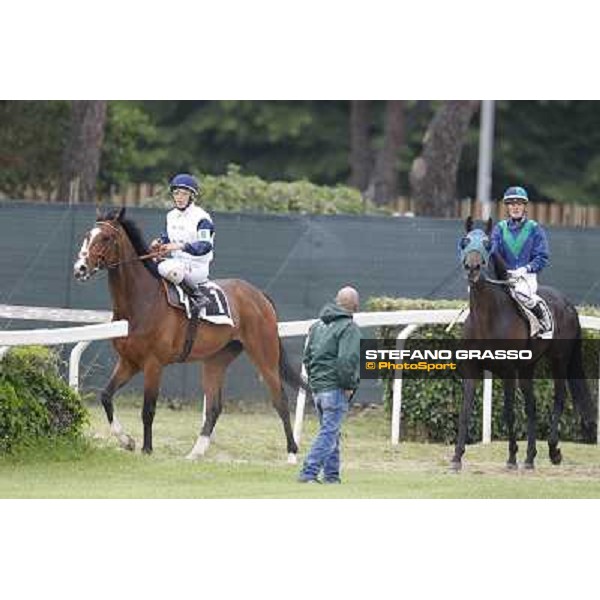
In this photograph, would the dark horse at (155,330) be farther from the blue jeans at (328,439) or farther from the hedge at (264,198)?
the hedge at (264,198)

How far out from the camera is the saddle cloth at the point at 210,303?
58.9 ft

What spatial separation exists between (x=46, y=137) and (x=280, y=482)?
54.4 ft

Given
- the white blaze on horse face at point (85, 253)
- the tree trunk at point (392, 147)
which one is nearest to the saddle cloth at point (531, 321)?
the white blaze on horse face at point (85, 253)

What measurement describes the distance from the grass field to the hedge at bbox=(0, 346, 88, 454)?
8.2 inches

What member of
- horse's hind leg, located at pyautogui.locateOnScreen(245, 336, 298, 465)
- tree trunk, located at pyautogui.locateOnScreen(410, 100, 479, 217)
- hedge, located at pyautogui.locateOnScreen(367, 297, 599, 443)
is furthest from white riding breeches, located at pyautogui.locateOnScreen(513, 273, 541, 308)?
tree trunk, located at pyautogui.locateOnScreen(410, 100, 479, 217)

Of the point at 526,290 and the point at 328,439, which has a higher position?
the point at 526,290

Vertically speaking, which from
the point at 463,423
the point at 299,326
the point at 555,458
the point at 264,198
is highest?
the point at 264,198

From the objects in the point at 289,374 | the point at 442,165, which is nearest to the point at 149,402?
the point at 289,374

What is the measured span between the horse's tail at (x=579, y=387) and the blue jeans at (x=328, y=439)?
3.91m

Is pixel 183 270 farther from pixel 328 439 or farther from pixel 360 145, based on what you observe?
pixel 360 145

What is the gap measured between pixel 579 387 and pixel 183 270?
165 inches

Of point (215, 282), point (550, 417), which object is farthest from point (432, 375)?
point (215, 282)

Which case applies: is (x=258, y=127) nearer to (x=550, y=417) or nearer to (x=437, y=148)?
(x=437, y=148)

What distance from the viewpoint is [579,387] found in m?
19.3
